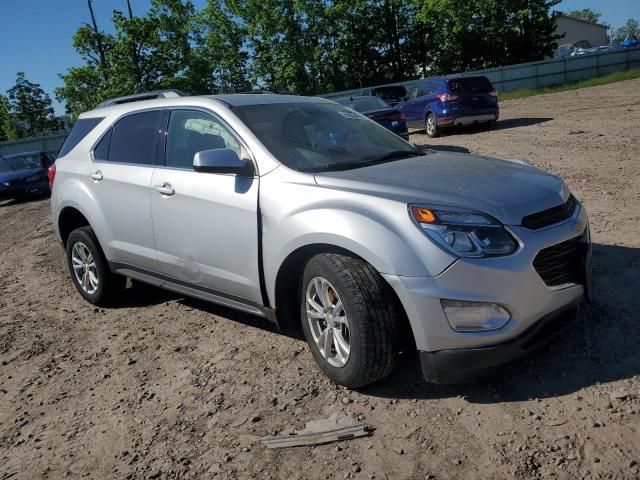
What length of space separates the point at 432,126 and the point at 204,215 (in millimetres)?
13309

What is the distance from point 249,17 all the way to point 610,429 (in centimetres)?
4659

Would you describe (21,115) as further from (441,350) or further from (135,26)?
(441,350)

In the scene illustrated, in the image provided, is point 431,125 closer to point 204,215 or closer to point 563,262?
point 204,215

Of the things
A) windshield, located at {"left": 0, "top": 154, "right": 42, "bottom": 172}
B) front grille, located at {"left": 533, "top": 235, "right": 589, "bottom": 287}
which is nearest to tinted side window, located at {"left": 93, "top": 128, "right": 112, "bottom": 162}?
front grille, located at {"left": 533, "top": 235, "right": 589, "bottom": 287}

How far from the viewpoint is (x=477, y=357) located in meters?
2.77

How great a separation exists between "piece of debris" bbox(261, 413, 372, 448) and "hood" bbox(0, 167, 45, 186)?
1539 cm

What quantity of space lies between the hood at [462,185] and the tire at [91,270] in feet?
8.50

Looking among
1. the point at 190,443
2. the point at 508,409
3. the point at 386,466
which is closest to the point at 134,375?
the point at 190,443

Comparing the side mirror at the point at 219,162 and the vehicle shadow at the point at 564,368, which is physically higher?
the side mirror at the point at 219,162

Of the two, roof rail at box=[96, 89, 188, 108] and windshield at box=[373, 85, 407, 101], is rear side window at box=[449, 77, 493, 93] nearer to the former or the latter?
windshield at box=[373, 85, 407, 101]

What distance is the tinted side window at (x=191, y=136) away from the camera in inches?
154

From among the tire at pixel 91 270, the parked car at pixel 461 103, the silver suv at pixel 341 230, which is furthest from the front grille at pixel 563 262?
the parked car at pixel 461 103

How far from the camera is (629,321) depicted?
3.57m

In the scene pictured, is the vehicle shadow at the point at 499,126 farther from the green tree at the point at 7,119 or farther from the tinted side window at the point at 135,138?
the green tree at the point at 7,119
